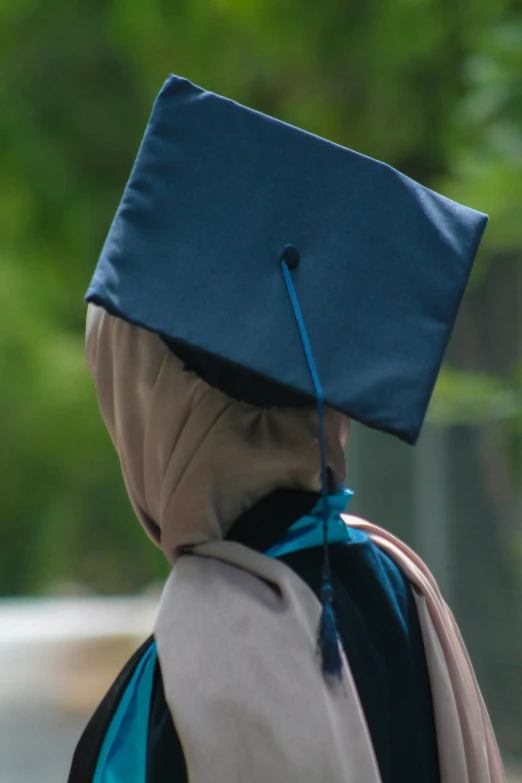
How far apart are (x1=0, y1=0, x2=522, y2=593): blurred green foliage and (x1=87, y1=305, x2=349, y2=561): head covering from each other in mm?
1869

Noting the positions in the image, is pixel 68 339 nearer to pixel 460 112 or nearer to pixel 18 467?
pixel 18 467

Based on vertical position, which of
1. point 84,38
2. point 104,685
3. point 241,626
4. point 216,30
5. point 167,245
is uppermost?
point 84,38

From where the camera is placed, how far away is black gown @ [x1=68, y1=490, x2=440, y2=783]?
146 cm

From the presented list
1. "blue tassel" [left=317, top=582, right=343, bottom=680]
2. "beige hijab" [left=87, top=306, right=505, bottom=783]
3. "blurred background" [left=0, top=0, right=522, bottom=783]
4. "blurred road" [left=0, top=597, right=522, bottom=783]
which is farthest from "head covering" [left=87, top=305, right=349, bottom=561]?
"blurred road" [left=0, top=597, right=522, bottom=783]

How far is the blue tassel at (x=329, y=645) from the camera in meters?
1.40

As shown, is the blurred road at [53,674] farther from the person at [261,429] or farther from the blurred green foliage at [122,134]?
the person at [261,429]

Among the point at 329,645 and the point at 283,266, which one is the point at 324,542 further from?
the point at 283,266

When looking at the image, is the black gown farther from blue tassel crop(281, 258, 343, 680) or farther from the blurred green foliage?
the blurred green foliage

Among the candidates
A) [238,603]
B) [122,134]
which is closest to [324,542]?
[238,603]

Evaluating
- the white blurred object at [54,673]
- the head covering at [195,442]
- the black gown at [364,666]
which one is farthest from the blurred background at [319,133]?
the head covering at [195,442]

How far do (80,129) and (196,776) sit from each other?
6420 millimetres

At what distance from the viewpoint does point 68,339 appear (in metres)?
9.48

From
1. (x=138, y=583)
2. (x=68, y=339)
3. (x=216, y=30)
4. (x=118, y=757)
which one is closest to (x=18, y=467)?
(x=68, y=339)

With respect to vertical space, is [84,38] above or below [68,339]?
above
